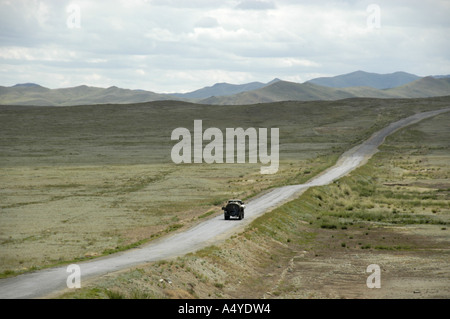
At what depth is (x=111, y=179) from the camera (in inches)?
3602

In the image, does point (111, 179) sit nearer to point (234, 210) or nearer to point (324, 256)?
point (234, 210)

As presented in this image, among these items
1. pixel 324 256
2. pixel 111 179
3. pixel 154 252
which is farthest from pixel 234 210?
pixel 111 179

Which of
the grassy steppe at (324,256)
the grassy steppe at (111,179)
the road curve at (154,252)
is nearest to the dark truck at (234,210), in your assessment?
the road curve at (154,252)

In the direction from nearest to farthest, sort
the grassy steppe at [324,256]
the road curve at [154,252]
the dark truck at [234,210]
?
the road curve at [154,252] → the grassy steppe at [324,256] → the dark truck at [234,210]

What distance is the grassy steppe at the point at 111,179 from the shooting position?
4792cm

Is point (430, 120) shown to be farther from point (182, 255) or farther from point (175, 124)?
point (182, 255)

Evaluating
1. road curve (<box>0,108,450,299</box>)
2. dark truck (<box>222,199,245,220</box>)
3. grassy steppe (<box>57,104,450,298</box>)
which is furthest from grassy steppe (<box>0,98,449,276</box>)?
grassy steppe (<box>57,104,450,298</box>)

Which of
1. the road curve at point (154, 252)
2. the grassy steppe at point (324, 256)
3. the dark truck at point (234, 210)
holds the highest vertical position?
the dark truck at point (234, 210)

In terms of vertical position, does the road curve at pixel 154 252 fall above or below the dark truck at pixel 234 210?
below

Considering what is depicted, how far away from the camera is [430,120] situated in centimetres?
19112

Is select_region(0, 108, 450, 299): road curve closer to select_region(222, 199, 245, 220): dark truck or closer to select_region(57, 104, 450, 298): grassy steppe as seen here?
select_region(222, 199, 245, 220): dark truck

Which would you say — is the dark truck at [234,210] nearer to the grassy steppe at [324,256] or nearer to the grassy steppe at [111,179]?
the grassy steppe at [324,256]

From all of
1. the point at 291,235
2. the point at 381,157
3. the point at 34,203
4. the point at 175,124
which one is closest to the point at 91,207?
the point at 34,203
